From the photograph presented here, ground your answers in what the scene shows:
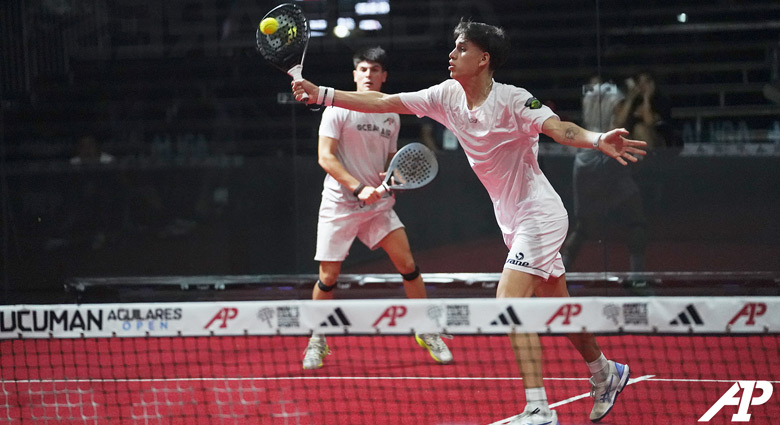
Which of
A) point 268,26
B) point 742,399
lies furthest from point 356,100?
point 742,399

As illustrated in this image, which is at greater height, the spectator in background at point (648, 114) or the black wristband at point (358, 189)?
the spectator in background at point (648, 114)

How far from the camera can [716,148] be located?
23.9 ft

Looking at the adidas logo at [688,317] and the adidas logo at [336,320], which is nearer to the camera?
the adidas logo at [688,317]

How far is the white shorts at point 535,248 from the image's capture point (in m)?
3.93

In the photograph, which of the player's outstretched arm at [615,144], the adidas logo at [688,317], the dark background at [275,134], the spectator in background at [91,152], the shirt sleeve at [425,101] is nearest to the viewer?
the adidas logo at [688,317]

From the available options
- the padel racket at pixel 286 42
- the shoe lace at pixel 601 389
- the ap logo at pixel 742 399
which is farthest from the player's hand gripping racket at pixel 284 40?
the ap logo at pixel 742 399

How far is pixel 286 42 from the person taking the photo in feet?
13.9

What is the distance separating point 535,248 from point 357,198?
6.09 feet

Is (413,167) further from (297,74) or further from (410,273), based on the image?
(297,74)

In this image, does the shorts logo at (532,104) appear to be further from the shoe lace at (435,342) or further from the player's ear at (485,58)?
the shoe lace at (435,342)

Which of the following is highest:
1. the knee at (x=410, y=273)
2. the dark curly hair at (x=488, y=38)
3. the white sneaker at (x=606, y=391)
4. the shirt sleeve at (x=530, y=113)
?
the dark curly hair at (x=488, y=38)

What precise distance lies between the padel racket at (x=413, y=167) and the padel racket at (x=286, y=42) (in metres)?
1.12

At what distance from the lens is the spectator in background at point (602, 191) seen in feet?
24.0

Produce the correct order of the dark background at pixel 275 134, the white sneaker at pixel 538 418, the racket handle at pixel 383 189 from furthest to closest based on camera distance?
the dark background at pixel 275 134 → the racket handle at pixel 383 189 → the white sneaker at pixel 538 418
